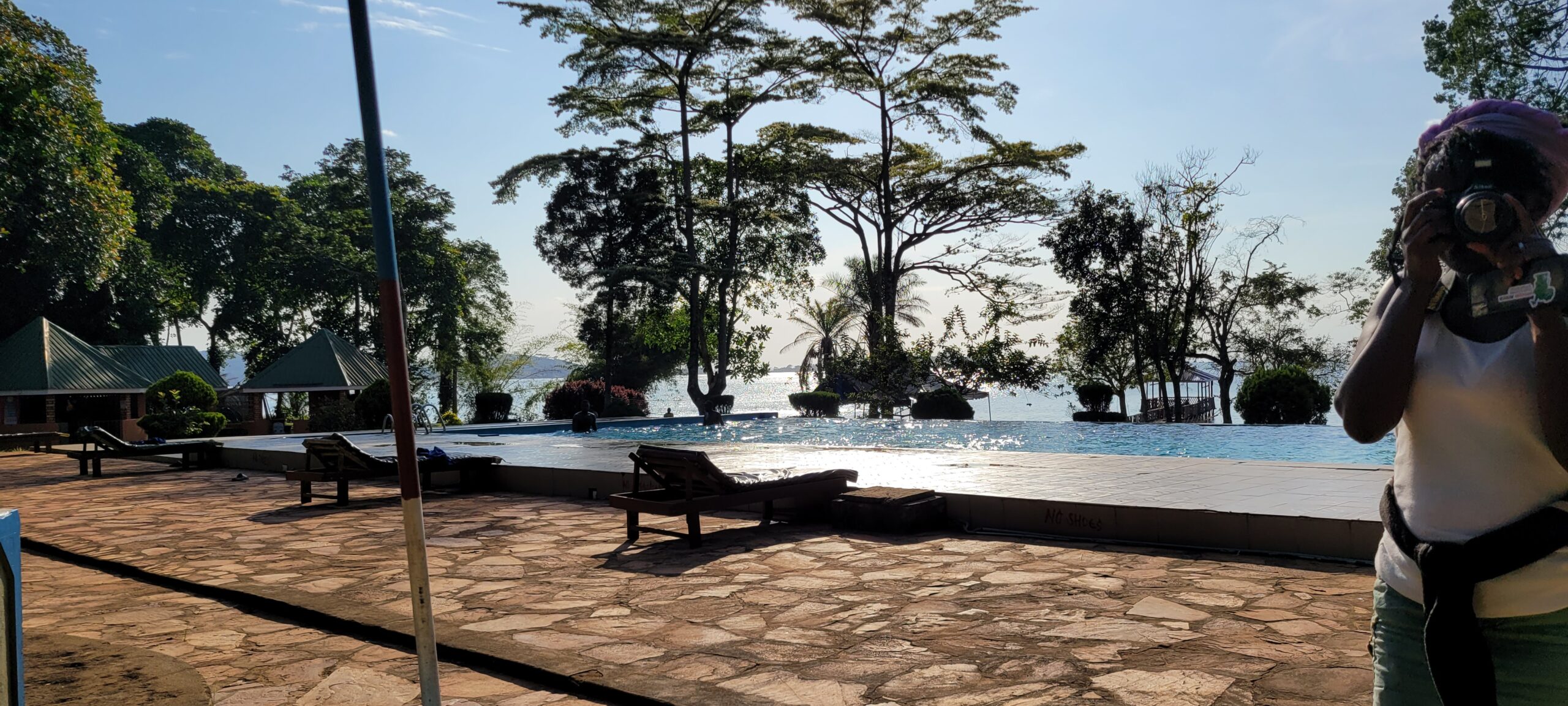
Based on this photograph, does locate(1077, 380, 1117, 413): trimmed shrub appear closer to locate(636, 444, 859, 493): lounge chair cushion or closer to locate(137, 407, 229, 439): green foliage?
locate(636, 444, 859, 493): lounge chair cushion

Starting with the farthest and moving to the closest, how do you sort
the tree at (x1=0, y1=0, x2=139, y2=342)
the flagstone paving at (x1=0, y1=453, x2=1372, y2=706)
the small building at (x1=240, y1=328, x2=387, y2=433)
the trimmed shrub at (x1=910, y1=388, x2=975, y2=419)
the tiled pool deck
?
the small building at (x1=240, y1=328, x2=387, y2=433)
the trimmed shrub at (x1=910, y1=388, x2=975, y2=419)
the tree at (x1=0, y1=0, x2=139, y2=342)
the tiled pool deck
the flagstone paving at (x1=0, y1=453, x2=1372, y2=706)

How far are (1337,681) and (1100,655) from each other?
0.76 m

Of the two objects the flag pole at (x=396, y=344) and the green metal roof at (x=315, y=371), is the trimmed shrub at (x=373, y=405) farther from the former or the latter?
the flag pole at (x=396, y=344)

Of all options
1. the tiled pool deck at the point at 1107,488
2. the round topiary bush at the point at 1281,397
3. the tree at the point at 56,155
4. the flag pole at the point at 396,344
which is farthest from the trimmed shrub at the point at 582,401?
the flag pole at the point at 396,344

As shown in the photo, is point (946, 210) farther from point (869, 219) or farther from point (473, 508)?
point (473, 508)

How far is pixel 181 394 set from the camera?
79.9 ft

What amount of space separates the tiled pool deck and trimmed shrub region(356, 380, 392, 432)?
432 inches

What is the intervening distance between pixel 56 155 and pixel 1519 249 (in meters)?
26.7

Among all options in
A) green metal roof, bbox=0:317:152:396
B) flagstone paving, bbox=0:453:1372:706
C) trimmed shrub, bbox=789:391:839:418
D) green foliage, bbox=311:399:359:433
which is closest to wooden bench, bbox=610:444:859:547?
flagstone paving, bbox=0:453:1372:706

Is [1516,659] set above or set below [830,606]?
above

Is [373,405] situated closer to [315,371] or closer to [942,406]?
[315,371]

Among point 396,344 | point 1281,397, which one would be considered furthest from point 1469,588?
point 1281,397

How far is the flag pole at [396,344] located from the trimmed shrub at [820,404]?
25902 mm

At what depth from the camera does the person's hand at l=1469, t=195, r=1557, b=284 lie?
1214 mm
